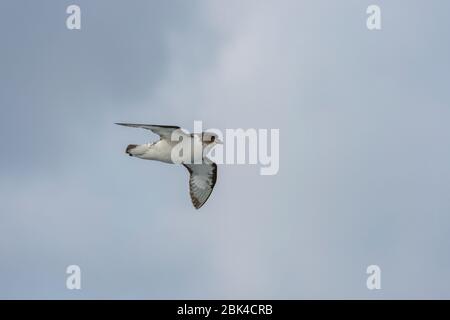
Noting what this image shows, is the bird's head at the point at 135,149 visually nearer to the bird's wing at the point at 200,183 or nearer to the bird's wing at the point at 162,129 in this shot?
the bird's wing at the point at 162,129

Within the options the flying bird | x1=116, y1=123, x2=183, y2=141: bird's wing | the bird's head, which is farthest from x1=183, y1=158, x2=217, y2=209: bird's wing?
x1=116, y1=123, x2=183, y2=141: bird's wing

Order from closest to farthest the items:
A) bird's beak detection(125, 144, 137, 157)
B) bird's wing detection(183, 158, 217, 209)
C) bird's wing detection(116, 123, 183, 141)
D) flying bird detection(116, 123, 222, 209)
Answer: bird's wing detection(116, 123, 183, 141) < flying bird detection(116, 123, 222, 209) < bird's beak detection(125, 144, 137, 157) < bird's wing detection(183, 158, 217, 209)

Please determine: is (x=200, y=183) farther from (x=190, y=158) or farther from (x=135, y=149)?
(x=135, y=149)

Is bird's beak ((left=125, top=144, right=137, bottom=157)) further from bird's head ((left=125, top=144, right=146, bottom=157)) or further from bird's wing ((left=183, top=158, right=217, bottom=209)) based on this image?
bird's wing ((left=183, top=158, right=217, bottom=209))

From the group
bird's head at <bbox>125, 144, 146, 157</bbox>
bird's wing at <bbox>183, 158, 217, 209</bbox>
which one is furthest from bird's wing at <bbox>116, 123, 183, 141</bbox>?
bird's wing at <bbox>183, 158, 217, 209</bbox>

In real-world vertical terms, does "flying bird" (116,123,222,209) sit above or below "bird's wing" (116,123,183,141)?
below

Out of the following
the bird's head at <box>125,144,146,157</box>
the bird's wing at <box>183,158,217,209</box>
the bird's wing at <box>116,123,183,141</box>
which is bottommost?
the bird's wing at <box>183,158,217,209</box>

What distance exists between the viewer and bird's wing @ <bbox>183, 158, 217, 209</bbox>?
46.4 meters

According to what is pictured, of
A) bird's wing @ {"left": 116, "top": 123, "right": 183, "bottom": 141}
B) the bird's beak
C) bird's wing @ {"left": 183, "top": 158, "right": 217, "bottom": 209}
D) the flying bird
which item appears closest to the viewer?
bird's wing @ {"left": 116, "top": 123, "right": 183, "bottom": 141}

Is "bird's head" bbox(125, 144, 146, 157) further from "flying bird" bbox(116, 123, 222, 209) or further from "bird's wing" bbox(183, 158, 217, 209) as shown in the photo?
"bird's wing" bbox(183, 158, 217, 209)

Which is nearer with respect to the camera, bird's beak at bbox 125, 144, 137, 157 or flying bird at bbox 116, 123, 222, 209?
flying bird at bbox 116, 123, 222, 209
